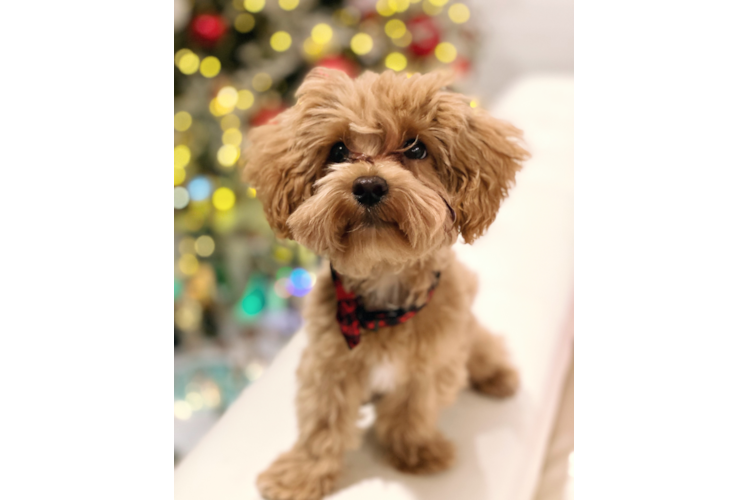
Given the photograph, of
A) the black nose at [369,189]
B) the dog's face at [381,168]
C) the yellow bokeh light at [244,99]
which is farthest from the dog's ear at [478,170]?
the yellow bokeh light at [244,99]

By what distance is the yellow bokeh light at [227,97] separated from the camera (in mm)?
1367

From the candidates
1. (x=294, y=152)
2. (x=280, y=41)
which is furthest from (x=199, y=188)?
(x=294, y=152)

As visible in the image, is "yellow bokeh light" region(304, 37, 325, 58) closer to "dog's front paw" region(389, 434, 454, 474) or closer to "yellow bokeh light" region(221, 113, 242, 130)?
"yellow bokeh light" region(221, 113, 242, 130)

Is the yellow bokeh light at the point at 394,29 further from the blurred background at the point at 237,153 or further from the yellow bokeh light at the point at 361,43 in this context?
the yellow bokeh light at the point at 361,43

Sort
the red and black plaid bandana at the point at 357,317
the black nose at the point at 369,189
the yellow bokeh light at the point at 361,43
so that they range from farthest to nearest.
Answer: the yellow bokeh light at the point at 361,43 → the red and black plaid bandana at the point at 357,317 → the black nose at the point at 369,189

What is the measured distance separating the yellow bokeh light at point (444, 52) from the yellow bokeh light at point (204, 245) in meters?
0.90

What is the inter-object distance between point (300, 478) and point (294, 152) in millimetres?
538

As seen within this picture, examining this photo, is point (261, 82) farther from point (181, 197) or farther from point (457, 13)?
point (457, 13)

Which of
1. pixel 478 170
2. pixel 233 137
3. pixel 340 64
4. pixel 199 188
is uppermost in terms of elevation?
pixel 340 64

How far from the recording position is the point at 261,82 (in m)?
1.44

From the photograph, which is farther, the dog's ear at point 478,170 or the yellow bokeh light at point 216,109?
the yellow bokeh light at point 216,109
